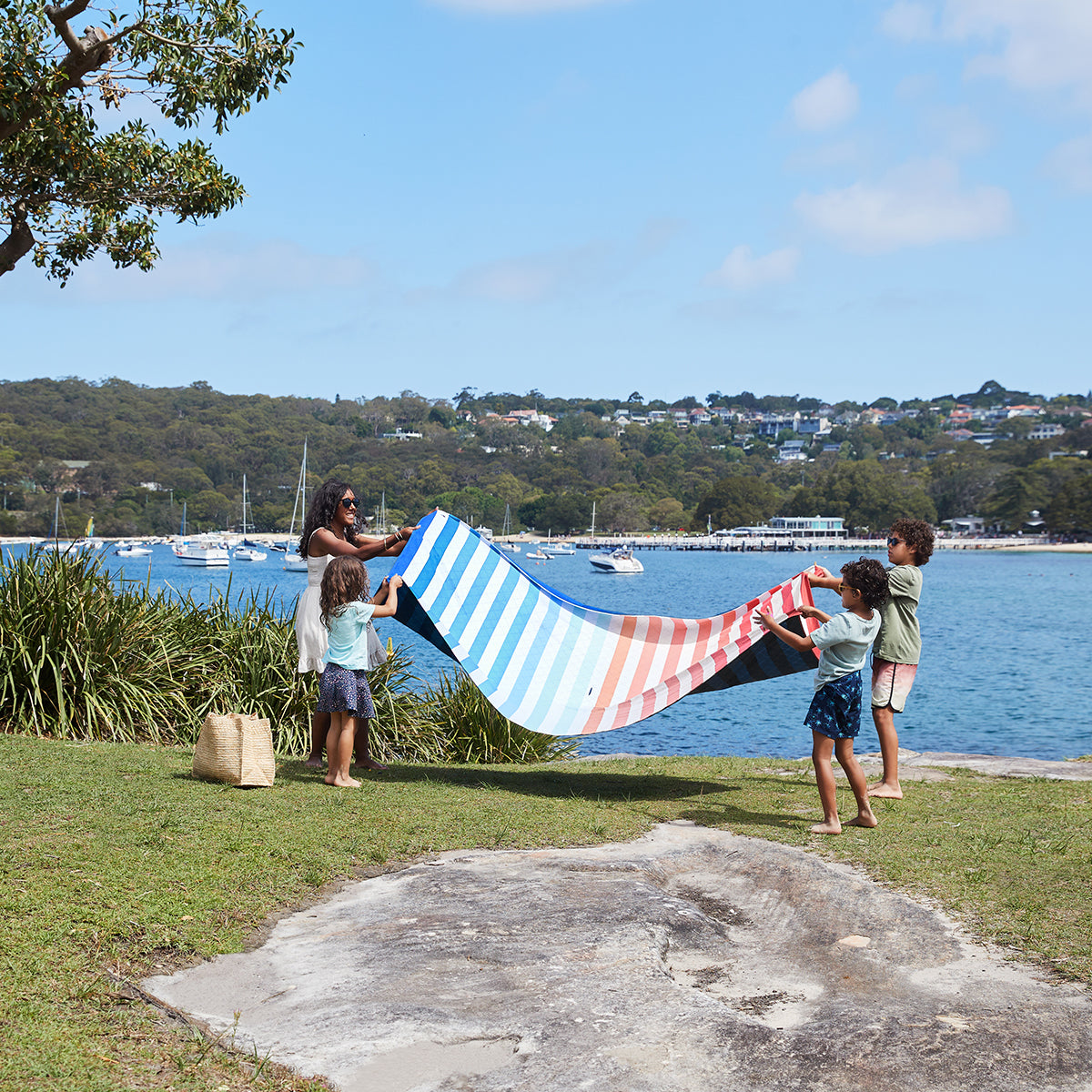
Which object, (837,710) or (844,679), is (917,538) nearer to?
(844,679)

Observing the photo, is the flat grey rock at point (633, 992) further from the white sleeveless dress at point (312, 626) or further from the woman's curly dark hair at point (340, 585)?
the white sleeveless dress at point (312, 626)

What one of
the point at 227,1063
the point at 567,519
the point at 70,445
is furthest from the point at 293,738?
the point at 567,519

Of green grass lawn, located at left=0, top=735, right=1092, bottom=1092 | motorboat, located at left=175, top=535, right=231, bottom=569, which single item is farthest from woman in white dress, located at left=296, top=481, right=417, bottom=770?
motorboat, located at left=175, top=535, right=231, bottom=569

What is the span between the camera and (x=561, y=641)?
6609 mm

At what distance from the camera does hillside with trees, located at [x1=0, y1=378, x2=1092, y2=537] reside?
9000 centimetres

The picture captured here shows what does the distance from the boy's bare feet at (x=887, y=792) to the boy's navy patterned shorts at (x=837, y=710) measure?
1053 mm

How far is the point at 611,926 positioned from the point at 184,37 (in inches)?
244

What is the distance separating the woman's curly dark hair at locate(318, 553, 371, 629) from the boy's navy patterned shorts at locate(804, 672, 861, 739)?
244 centimetres

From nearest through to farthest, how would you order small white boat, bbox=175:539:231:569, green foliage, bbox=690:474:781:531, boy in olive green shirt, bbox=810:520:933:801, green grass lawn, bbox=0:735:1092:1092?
green grass lawn, bbox=0:735:1092:1092
boy in olive green shirt, bbox=810:520:933:801
small white boat, bbox=175:539:231:569
green foliage, bbox=690:474:781:531

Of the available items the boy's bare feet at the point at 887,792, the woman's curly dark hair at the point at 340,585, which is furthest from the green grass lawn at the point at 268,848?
the woman's curly dark hair at the point at 340,585

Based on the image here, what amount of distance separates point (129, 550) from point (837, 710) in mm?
80049

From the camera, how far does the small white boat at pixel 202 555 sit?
2810 inches

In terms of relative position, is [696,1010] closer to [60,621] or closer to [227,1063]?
[227,1063]

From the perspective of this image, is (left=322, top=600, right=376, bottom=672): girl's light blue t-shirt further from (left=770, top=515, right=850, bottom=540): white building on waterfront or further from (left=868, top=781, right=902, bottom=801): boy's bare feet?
(left=770, top=515, right=850, bottom=540): white building on waterfront
